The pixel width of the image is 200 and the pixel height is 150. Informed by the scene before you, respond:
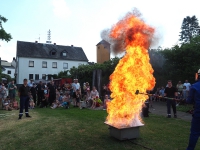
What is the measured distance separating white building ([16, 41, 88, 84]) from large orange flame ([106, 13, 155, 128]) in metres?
37.1

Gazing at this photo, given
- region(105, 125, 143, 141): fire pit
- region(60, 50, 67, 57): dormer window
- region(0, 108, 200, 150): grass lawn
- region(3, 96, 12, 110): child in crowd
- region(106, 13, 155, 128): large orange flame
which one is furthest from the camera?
region(60, 50, 67, 57): dormer window

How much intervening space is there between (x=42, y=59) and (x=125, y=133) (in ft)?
135

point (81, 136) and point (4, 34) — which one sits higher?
point (4, 34)

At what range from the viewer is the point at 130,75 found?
627 centimetres

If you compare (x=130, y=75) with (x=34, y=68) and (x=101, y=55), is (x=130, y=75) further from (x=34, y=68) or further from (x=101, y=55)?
(x=34, y=68)

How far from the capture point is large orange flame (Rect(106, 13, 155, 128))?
6.12 meters

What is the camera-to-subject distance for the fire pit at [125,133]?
5828mm

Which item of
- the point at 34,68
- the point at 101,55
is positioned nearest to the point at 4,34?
the point at 101,55

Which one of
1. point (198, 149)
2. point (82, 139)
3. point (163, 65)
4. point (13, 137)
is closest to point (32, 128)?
point (13, 137)

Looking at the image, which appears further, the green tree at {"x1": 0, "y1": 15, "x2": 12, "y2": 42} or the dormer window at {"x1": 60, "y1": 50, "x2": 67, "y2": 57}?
the dormer window at {"x1": 60, "y1": 50, "x2": 67, "y2": 57}

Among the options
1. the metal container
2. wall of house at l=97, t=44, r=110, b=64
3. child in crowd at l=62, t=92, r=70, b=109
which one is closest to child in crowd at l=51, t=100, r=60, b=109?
child in crowd at l=62, t=92, r=70, b=109

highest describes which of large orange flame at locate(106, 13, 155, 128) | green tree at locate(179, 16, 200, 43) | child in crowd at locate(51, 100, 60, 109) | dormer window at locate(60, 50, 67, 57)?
green tree at locate(179, 16, 200, 43)

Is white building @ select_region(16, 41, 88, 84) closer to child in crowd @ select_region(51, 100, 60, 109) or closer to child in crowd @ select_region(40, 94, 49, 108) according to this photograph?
child in crowd @ select_region(40, 94, 49, 108)

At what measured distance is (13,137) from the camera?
21.4 ft
